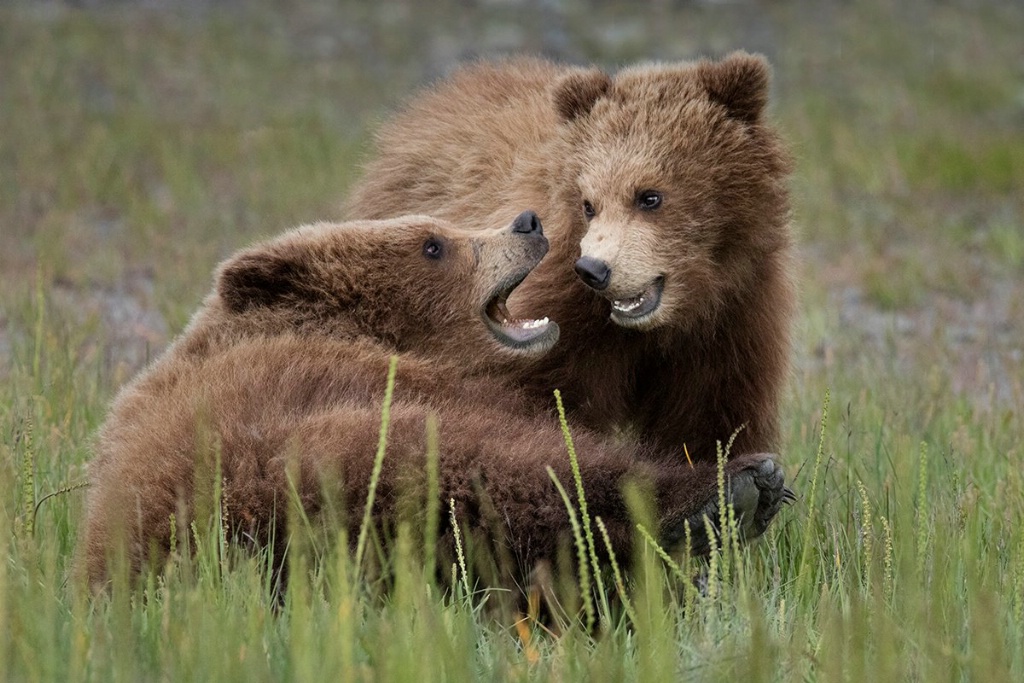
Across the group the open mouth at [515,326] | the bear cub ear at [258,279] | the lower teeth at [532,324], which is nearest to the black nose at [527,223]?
the open mouth at [515,326]

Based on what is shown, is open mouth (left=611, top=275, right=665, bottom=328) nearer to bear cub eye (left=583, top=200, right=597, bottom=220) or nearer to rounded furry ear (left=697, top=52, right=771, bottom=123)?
bear cub eye (left=583, top=200, right=597, bottom=220)

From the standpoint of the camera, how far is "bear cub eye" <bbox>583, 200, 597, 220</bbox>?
16.2ft

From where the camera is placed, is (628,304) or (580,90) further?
(580,90)

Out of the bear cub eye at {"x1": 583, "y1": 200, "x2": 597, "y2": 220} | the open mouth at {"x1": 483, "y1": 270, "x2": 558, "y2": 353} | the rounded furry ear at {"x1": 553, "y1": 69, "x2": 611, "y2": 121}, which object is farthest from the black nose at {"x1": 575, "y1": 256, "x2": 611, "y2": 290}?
the rounded furry ear at {"x1": 553, "y1": 69, "x2": 611, "y2": 121}

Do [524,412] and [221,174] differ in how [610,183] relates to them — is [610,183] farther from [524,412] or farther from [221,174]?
[221,174]

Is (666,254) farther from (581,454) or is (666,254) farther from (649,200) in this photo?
(581,454)

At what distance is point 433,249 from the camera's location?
5.13 metres

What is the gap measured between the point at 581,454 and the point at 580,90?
1.83 m

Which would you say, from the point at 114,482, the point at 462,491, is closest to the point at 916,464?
the point at 462,491

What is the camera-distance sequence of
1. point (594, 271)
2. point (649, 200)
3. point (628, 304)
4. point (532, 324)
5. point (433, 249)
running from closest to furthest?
point (594, 271)
point (628, 304)
point (649, 200)
point (532, 324)
point (433, 249)

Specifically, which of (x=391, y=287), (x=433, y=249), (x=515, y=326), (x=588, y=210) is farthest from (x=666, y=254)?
(x=391, y=287)

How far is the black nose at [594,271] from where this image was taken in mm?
4539

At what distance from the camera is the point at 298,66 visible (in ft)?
58.9

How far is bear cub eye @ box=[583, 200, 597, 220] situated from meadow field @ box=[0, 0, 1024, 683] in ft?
3.08
